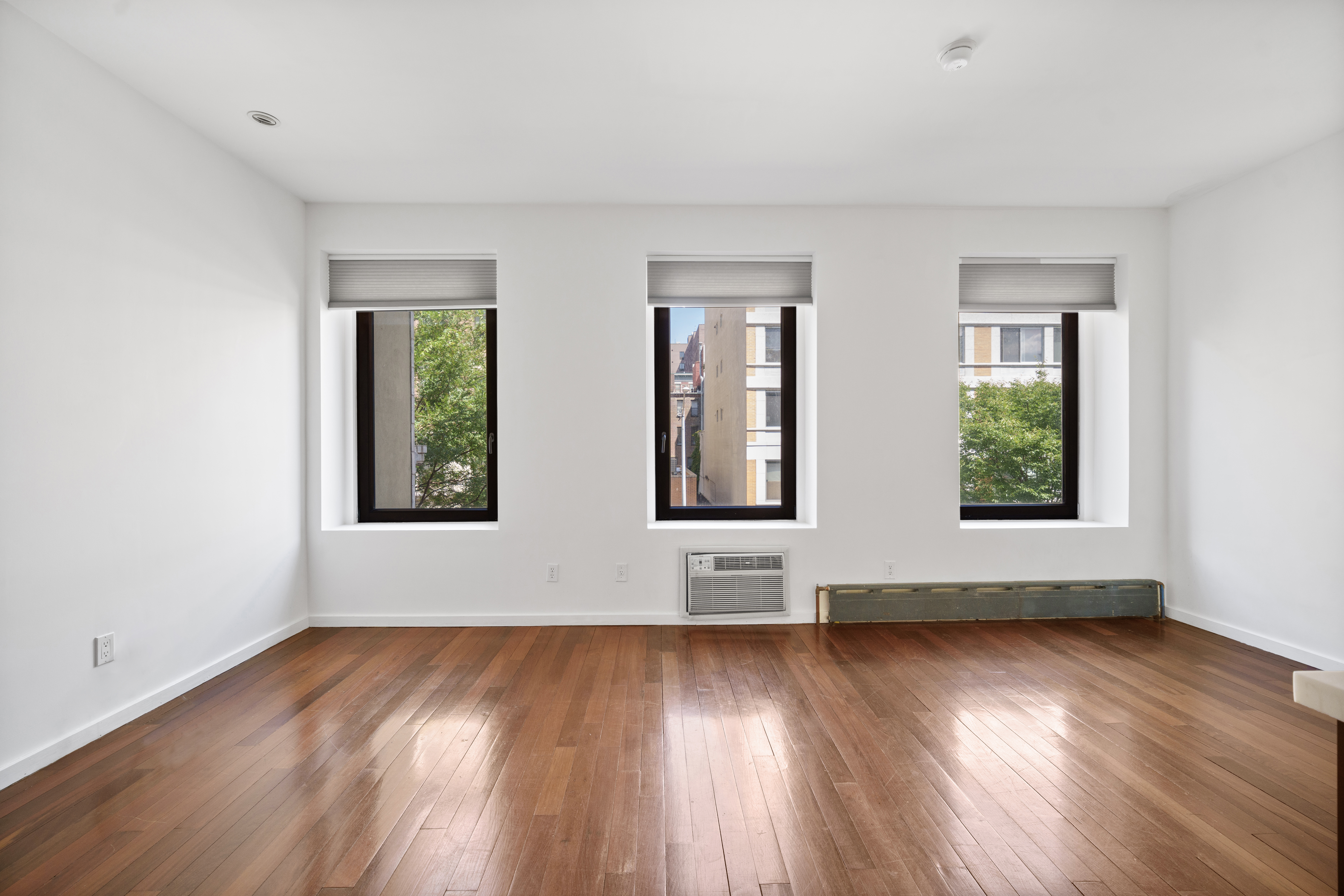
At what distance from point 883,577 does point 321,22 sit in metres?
3.96

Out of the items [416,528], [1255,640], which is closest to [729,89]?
[416,528]

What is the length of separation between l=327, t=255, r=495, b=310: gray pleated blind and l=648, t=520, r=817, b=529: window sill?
181 centimetres

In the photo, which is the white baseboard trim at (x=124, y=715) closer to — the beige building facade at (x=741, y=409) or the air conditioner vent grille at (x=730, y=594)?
the air conditioner vent grille at (x=730, y=594)

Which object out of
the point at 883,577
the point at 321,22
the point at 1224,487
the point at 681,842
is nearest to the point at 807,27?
the point at 321,22

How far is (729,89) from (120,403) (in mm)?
2819

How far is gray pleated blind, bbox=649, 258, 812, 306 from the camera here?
13.9 ft

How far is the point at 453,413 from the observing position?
4.37 metres

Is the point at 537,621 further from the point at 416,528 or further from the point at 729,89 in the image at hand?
the point at 729,89

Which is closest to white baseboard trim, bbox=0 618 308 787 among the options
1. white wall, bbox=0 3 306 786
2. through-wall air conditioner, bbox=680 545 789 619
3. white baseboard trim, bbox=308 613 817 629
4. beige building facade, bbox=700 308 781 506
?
white wall, bbox=0 3 306 786

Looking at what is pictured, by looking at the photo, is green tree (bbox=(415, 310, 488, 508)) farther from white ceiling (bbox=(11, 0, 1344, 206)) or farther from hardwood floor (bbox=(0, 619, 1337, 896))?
hardwood floor (bbox=(0, 619, 1337, 896))

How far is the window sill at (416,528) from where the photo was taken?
4.07 m

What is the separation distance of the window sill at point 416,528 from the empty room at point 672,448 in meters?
0.05

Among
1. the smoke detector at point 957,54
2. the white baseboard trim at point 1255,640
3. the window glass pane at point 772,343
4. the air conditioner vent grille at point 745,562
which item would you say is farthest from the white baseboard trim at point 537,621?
the smoke detector at point 957,54

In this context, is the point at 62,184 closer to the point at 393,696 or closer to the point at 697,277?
the point at 393,696
